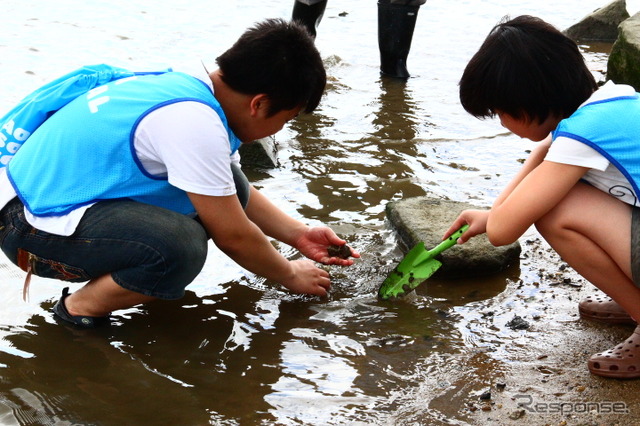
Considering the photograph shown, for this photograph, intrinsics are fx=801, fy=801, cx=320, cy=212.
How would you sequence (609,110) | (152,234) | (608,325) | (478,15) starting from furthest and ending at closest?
1. (478,15)
2. (608,325)
3. (152,234)
4. (609,110)

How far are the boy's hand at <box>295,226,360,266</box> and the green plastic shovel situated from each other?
16 cm

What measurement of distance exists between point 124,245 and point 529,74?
1289 millimetres

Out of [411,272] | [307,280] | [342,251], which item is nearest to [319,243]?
[342,251]

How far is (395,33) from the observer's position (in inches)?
215

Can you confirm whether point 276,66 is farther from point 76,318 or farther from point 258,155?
point 258,155

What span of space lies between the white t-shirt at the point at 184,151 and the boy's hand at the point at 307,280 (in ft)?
1.67

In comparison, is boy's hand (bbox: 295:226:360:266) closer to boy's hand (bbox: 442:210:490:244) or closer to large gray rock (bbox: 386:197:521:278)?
large gray rock (bbox: 386:197:521:278)

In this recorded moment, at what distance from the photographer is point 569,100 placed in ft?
7.65

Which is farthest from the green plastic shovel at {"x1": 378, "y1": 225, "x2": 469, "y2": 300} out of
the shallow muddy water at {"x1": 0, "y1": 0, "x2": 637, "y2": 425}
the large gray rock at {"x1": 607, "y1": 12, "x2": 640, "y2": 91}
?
the large gray rock at {"x1": 607, "y1": 12, "x2": 640, "y2": 91}

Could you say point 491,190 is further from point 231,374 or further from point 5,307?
point 5,307

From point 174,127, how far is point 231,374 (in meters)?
0.75

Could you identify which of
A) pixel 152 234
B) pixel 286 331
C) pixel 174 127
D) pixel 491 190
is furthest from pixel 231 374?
pixel 491 190

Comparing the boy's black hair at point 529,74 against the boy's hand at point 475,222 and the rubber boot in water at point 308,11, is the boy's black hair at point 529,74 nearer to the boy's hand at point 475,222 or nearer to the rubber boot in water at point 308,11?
the boy's hand at point 475,222

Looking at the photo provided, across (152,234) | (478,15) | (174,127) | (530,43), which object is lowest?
(478,15)
